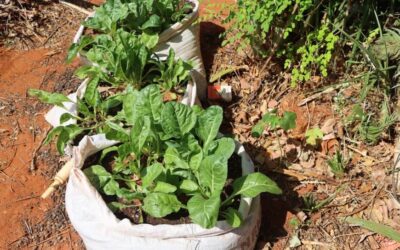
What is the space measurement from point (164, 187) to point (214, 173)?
22cm

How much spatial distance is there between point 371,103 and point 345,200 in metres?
0.58

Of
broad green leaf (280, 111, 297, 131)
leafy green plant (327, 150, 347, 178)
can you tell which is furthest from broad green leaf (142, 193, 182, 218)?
leafy green plant (327, 150, 347, 178)

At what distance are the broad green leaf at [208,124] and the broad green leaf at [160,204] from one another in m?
0.28

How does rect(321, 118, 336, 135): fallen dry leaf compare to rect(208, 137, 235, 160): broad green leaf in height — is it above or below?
below

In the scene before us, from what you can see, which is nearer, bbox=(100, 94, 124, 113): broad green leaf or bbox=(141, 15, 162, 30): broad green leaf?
bbox=(100, 94, 124, 113): broad green leaf

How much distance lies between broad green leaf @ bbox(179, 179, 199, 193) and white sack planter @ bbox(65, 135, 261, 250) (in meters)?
0.14

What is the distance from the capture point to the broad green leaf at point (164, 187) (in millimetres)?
1958

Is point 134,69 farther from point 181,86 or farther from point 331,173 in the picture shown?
point 331,173

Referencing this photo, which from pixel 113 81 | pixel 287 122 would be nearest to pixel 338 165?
pixel 287 122

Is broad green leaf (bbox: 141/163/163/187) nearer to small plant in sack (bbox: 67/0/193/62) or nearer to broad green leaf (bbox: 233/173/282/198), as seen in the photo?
broad green leaf (bbox: 233/173/282/198)

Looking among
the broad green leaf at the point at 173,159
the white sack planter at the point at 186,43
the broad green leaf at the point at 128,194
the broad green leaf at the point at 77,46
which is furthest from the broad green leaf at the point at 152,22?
the broad green leaf at the point at 128,194

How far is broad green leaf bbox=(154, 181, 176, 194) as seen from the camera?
6.42ft

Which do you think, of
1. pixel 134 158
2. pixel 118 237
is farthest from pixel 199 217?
pixel 134 158

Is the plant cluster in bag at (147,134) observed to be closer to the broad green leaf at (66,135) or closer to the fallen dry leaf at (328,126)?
the broad green leaf at (66,135)
